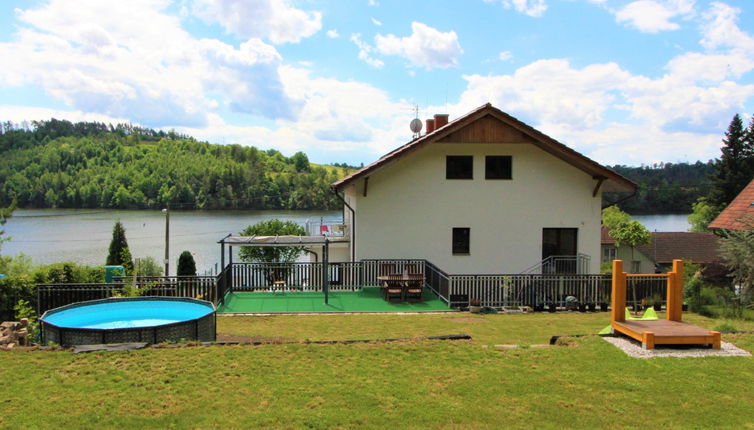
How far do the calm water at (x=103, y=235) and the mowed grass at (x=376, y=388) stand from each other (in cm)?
3385

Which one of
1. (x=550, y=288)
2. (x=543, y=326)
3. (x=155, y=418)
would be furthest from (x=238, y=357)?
(x=550, y=288)

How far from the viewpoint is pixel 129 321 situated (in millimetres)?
12812

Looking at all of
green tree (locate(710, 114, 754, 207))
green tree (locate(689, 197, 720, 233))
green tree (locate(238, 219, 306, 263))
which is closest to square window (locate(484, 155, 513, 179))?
green tree (locate(238, 219, 306, 263))

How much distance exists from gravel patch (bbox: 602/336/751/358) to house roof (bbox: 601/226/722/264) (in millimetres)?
36594

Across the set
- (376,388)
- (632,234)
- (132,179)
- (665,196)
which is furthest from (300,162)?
(376,388)

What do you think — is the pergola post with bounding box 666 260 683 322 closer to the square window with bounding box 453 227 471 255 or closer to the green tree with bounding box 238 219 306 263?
the square window with bounding box 453 227 471 255

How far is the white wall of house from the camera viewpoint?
19.1 metres

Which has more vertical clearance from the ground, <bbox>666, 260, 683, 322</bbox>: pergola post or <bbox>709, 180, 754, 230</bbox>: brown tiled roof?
<bbox>709, 180, 754, 230</bbox>: brown tiled roof

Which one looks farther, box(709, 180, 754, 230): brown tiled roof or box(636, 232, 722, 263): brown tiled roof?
box(636, 232, 722, 263): brown tiled roof

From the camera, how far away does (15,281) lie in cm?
1401

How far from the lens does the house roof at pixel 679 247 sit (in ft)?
140

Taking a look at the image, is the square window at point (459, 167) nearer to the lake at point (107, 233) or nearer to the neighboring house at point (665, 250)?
the lake at point (107, 233)

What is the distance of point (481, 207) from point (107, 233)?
60.6 metres

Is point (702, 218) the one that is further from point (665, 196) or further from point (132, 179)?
point (132, 179)
